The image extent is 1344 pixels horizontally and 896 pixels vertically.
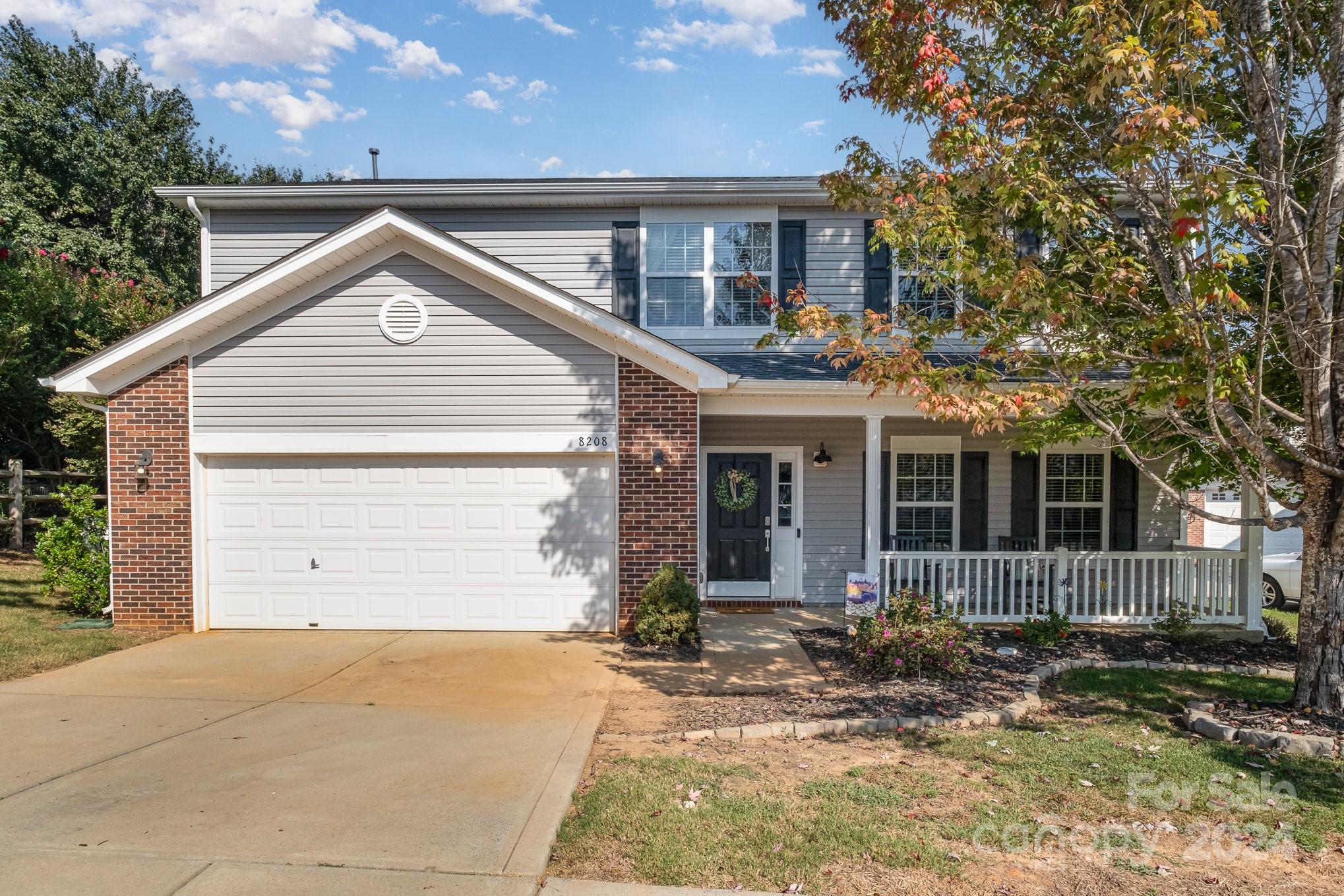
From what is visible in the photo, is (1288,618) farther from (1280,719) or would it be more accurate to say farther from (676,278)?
(676,278)

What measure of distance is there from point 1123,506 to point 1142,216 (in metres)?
5.95

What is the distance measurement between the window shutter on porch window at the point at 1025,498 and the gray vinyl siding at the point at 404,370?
6263 mm

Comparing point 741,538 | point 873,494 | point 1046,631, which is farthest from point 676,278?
point 1046,631

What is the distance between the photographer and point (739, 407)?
9.44 metres

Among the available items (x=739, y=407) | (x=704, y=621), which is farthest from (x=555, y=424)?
(x=704, y=621)

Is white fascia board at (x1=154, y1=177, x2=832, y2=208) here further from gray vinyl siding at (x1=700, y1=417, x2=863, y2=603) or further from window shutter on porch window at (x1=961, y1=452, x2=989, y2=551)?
window shutter on porch window at (x1=961, y1=452, x2=989, y2=551)

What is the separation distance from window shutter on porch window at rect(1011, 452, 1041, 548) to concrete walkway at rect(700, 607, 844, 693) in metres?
2.98

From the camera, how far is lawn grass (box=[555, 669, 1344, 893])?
12.5 ft

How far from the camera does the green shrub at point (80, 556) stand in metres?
9.36

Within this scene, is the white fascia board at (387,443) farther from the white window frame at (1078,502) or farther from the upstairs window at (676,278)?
the white window frame at (1078,502)

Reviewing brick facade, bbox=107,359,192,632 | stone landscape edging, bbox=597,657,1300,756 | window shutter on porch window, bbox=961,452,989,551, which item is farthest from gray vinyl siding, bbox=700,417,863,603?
brick facade, bbox=107,359,192,632

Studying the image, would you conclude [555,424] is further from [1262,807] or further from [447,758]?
[1262,807]

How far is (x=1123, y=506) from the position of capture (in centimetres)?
1124

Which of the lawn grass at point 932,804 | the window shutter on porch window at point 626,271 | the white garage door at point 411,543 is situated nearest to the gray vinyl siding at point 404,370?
the white garage door at point 411,543
